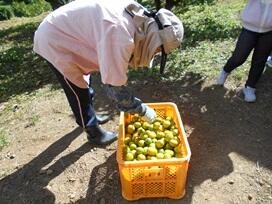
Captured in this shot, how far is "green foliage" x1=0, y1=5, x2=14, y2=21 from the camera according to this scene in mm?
17047

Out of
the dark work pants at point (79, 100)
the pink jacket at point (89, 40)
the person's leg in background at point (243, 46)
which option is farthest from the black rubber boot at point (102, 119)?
the person's leg in background at point (243, 46)

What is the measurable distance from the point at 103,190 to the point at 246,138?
149 centimetres

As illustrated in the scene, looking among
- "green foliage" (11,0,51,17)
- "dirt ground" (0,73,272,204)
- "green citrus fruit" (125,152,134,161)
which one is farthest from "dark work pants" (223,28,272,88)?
"green foliage" (11,0,51,17)

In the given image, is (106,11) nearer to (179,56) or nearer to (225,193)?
(225,193)

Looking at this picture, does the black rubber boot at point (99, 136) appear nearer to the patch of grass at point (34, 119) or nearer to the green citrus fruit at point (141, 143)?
the green citrus fruit at point (141, 143)

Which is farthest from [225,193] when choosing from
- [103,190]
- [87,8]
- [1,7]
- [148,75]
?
[1,7]

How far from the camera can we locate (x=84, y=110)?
342cm

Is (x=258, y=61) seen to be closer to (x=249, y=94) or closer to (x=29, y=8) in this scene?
(x=249, y=94)

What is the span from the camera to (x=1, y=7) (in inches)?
701

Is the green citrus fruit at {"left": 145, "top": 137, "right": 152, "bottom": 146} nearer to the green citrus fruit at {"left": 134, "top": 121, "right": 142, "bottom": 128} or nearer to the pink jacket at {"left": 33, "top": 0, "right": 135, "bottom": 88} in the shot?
the green citrus fruit at {"left": 134, "top": 121, "right": 142, "bottom": 128}

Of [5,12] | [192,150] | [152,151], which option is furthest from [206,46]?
[5,12]

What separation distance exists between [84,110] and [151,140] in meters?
0.71

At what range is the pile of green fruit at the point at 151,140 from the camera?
9.76 ft

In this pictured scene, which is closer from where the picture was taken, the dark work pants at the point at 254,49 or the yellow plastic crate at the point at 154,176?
the yellow plastic crate at the point at 154,176
